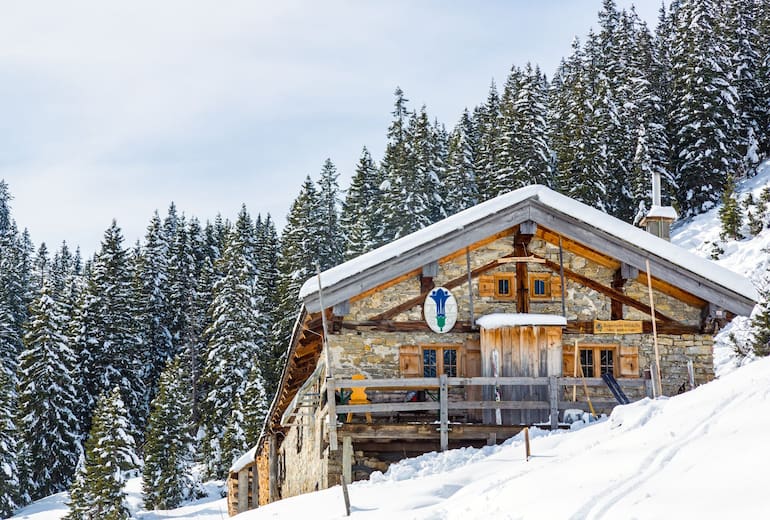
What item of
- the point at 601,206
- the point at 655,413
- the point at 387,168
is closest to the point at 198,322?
the point at 387,168

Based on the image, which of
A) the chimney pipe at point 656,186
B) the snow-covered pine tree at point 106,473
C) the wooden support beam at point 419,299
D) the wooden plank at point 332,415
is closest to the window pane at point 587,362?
the wooden support beam at point 419,299

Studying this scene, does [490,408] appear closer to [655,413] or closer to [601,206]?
[655,413]

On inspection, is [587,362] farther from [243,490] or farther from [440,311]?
[243,490]

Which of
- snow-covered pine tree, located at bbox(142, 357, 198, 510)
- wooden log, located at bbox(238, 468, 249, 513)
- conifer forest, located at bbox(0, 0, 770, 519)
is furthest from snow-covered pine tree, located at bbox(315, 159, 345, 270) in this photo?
wooden log, located at bbox(238, 468, 249, 513)

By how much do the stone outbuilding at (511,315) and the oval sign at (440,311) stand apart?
20 millimetres

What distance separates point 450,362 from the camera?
19047 mm

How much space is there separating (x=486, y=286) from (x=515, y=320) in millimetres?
983

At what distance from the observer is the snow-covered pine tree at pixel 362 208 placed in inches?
2218

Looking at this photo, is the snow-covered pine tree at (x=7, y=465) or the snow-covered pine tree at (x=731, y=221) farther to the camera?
the snow-covered pine tree at (x=7, y=465)

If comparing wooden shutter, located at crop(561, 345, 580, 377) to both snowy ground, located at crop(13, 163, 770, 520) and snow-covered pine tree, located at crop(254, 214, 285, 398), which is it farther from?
snow-covered pine tree, located at crop(254, 214, 285, 398)

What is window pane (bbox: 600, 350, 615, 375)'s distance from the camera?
1930 centimetres

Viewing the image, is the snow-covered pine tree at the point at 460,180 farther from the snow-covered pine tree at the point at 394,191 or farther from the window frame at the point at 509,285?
the window frame at the point at 509,285

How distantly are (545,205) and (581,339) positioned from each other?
9.52 ft

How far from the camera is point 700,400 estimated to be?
38.7 feet
